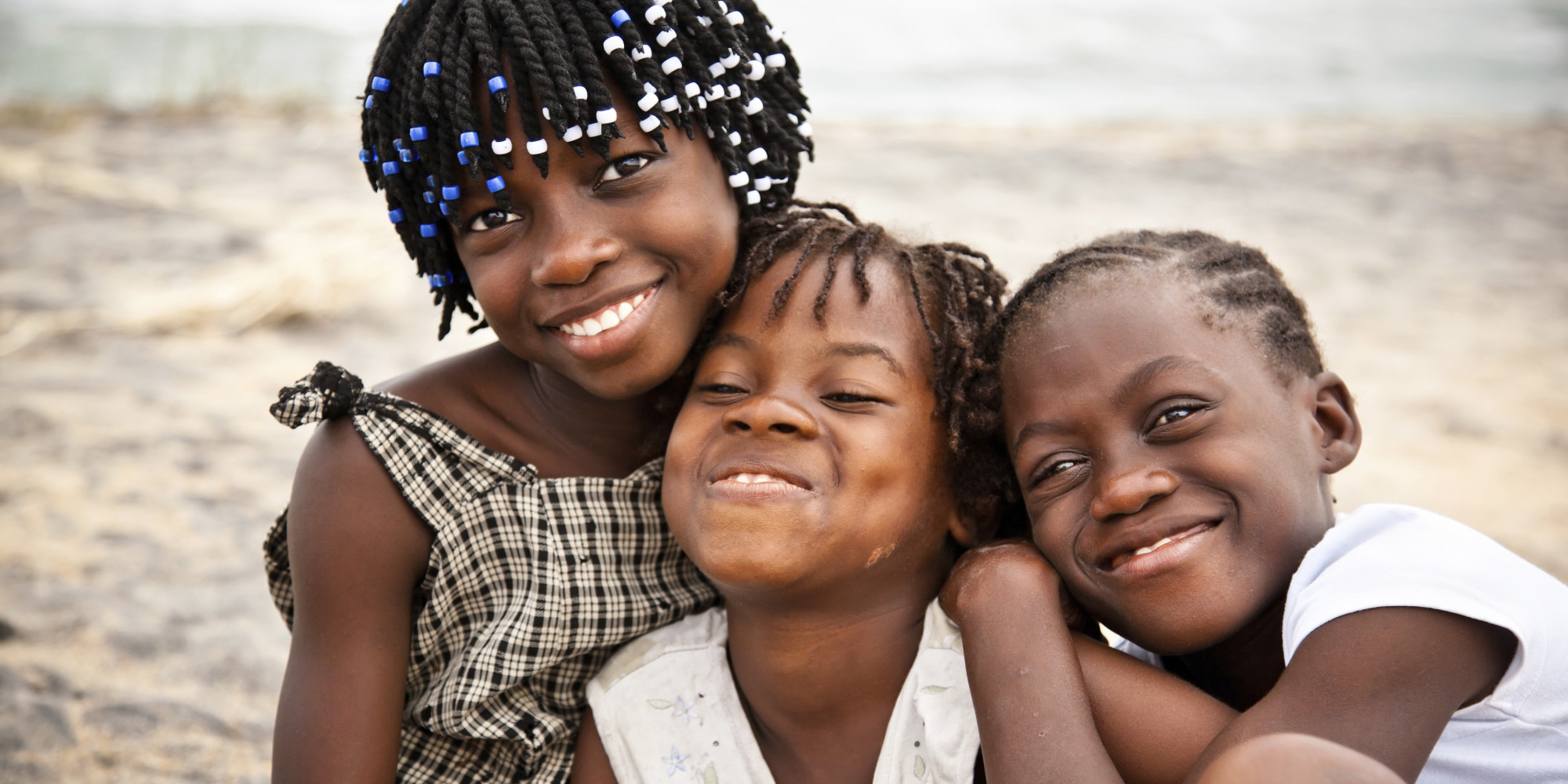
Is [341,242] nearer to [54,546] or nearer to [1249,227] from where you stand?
[54,546]

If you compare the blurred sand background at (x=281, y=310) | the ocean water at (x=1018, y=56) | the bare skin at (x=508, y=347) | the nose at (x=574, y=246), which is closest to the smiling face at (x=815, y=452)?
the bare skin at (x=508, y=347)

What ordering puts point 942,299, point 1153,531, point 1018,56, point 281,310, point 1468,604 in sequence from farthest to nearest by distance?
point 1018,56
point 281,310
point 942,299
point 1153,531
point 1468,604

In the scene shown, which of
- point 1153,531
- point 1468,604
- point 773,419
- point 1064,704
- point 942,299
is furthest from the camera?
point 942,299

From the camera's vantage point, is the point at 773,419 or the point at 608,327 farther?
the point at 608,327

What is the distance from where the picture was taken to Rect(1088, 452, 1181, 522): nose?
5.90ft

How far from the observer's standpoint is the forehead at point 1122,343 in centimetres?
188

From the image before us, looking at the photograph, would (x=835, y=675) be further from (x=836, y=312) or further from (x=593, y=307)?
(x=593, y=307)

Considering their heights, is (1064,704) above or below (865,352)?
below

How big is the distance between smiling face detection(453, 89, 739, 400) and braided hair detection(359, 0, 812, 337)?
0.04 m

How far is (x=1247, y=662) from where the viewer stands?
76.1 inches

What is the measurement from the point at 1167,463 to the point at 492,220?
3.56ft

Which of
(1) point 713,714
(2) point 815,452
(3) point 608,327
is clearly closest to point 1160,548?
(2) point 815,452

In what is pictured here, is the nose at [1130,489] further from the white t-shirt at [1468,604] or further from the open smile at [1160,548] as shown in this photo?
the white t-shirt at [1468,604]

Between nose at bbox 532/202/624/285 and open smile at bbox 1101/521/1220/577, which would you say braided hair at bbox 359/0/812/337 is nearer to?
nose at bbox 532/202/624/285
